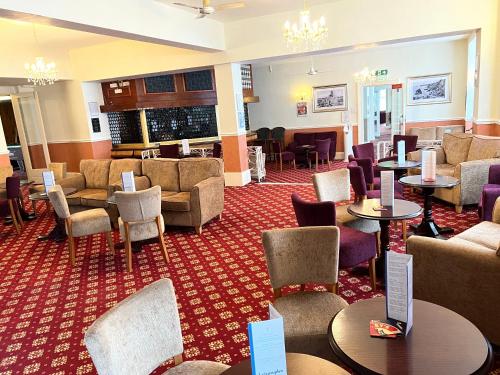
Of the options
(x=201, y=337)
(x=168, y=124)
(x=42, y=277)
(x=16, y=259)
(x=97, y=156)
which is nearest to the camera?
(x=201, y=337)

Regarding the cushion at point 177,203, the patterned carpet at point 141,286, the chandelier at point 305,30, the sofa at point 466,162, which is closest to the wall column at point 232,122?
the chandelier at point 305,30

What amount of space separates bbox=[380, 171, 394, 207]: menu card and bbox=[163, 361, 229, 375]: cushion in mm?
2198

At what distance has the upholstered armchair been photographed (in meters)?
1.45

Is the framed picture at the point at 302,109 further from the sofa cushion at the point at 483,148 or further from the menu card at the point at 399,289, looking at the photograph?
the menu card at the point at 399,289

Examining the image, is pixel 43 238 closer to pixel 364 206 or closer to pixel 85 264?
pixel 85 264

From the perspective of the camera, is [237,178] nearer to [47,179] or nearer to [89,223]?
[47,179]

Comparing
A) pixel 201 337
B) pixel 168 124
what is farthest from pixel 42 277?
pixel 168 124

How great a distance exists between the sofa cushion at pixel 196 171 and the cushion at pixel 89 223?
141 centimetres

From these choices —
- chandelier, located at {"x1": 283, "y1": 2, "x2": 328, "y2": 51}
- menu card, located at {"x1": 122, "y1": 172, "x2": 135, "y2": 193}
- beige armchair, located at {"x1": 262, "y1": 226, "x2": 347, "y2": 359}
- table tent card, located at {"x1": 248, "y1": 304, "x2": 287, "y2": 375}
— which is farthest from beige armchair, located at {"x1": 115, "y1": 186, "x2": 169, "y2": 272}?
table tent card, located at {"x1": 248, "y1": 304, "x2": 287, "y2": 375}

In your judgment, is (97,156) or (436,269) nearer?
(436,269)

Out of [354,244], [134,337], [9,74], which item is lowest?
[354,244]

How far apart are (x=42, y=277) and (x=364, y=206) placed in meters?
3.55

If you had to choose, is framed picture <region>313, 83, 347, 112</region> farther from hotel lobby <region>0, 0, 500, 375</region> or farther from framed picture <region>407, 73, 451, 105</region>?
framed picture <region>407, 73, 451, 105</region>

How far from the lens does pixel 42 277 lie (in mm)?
4188
